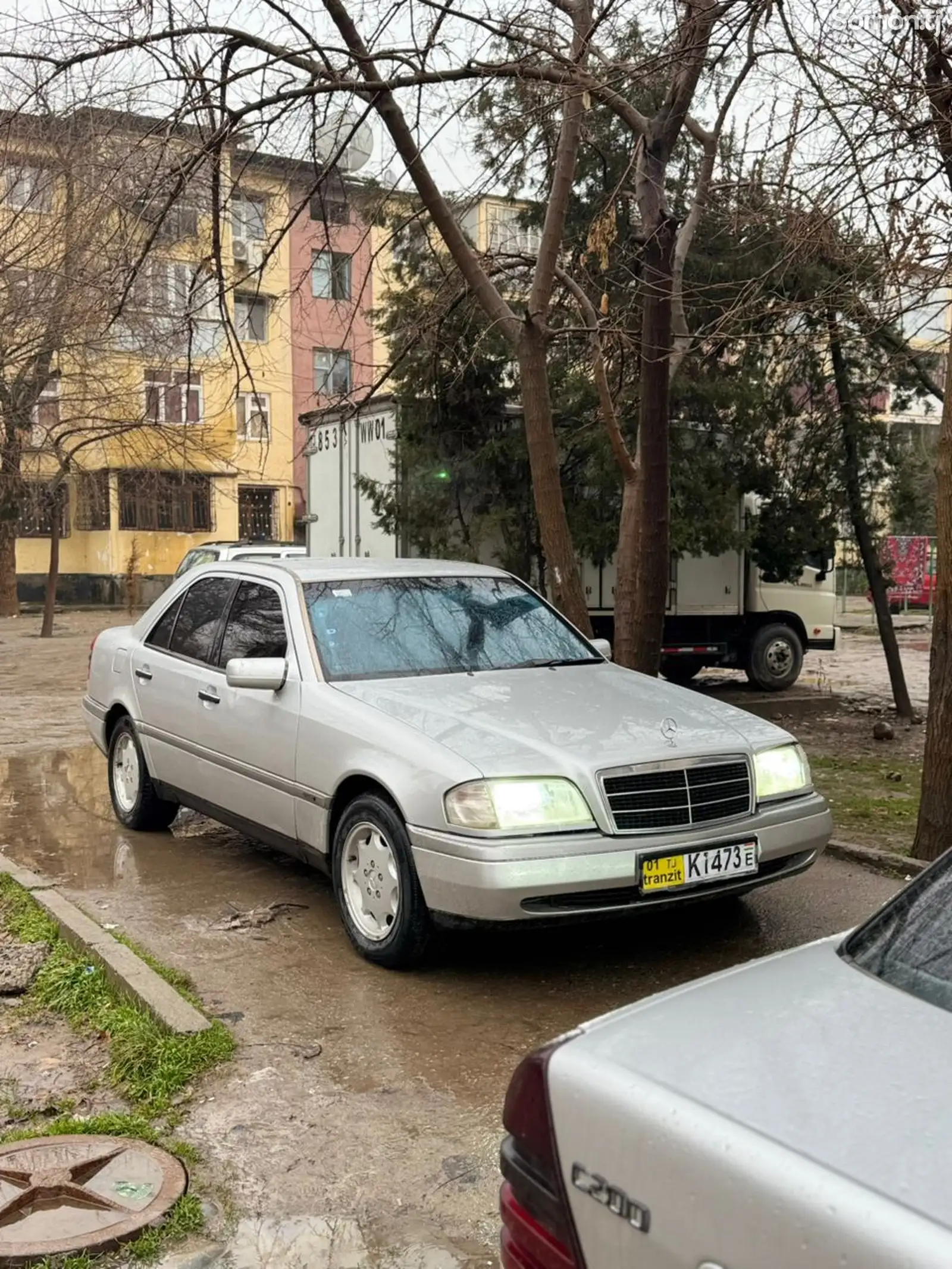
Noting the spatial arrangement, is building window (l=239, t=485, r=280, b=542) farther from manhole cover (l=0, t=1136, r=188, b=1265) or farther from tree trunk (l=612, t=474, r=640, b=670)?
manhole cover (l=0, t=1136, r=188, b=1265)

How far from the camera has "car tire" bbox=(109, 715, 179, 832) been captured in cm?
739

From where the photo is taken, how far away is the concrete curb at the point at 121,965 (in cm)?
445

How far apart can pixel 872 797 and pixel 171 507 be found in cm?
3089

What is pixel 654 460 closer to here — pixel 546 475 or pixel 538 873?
pixel 546 475

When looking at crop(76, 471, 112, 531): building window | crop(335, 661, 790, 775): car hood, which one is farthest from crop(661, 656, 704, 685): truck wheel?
crop(76, 471, 112, 531): building window

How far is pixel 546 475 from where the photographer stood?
9.84 metres

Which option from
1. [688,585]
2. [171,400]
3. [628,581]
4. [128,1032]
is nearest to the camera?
[128,1032]

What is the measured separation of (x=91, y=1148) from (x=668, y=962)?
252 centimetres

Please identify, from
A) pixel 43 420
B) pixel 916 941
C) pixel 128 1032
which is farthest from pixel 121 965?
pixel 43 420

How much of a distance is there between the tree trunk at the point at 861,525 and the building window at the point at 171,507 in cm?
2043

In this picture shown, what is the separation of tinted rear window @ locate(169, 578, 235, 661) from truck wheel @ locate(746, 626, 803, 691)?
9.92 meters

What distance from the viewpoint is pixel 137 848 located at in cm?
731

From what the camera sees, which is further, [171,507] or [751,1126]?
[171,507]

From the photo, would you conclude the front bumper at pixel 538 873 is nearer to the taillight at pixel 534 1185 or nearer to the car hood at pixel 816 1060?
the car hood at pixel 816 1060
